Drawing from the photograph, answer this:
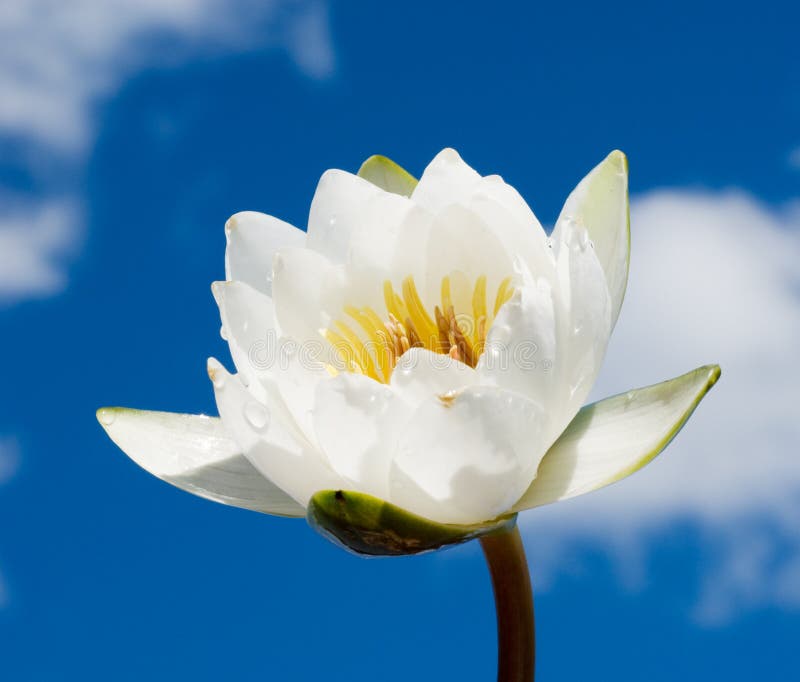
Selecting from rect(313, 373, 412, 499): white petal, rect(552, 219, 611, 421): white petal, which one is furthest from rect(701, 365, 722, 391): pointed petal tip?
rect(313, 373, 412, 499): white petal

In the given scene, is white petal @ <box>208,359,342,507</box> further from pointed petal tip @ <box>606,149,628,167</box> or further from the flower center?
pointed petal tip @ <box>606,149,628,167</box>

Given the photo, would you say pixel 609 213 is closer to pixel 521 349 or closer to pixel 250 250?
pixel 521 349

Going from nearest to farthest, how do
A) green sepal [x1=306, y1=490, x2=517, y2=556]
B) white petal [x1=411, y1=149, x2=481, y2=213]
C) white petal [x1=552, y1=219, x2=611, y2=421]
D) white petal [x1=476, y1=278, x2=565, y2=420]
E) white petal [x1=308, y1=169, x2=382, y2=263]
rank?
green sepal [x1=306, y1=490, x2=517, y2=556], white petal [x1=476, y1=278, x2=565, y2=420], white petal [x1=552, y1=219, x2=611, y2=421], white petal [x1=411, y1=149, x2=481, y2=213], white petal [x1=308, y1=169, x2=382, y2=263]

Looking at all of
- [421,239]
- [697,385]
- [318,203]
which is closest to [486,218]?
[421,239]

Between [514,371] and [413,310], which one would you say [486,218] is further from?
[514,371]

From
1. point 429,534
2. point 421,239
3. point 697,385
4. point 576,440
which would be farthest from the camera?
point 421,239
